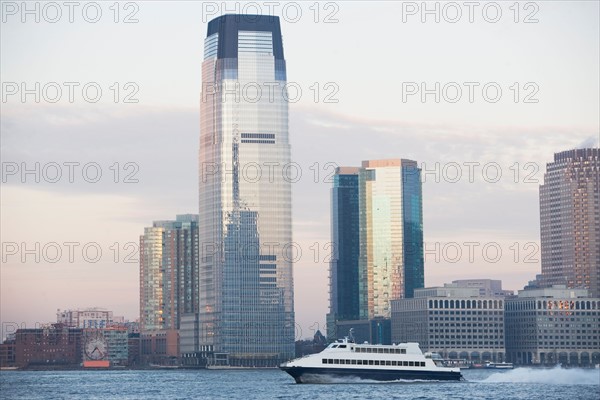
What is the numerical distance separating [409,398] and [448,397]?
7.91m

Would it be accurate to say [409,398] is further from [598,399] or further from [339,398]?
[598,399]

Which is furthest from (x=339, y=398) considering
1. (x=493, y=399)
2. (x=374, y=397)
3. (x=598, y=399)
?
(x=598, y=399)

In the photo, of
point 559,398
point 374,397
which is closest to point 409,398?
point 374,397

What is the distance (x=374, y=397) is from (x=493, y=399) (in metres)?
16.2

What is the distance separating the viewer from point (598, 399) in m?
188

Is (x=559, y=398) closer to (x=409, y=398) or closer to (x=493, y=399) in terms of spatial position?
(x=493, y=399)

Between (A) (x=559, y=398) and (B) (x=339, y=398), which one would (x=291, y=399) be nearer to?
(B) (x=339, y=398)

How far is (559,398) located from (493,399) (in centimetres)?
885

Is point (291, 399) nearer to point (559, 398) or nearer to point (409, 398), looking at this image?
point (409, 398)

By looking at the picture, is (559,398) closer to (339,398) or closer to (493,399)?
(493,399)

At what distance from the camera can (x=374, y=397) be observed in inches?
7539

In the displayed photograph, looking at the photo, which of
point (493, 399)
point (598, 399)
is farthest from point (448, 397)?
point (598, 399)

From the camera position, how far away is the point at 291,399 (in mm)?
193000

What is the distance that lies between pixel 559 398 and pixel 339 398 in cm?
2994
